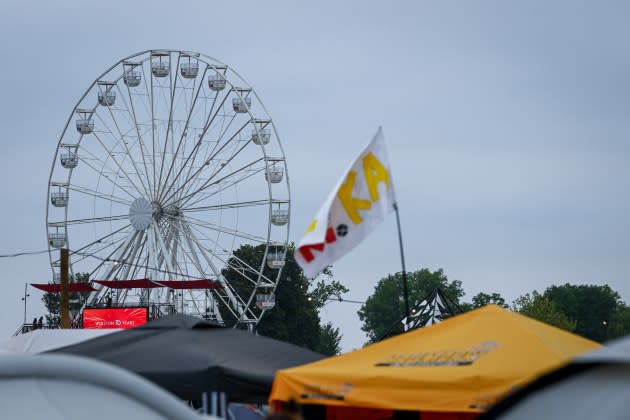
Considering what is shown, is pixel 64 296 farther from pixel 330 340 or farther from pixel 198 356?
pixel 330 340

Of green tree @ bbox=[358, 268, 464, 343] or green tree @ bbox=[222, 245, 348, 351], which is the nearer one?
green tree @ bbox=[222, 245, 348, 351]

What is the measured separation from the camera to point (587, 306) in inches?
5531

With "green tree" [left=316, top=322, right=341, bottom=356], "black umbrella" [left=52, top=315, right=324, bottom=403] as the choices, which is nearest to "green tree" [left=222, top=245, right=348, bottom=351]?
"green tree" [left=316, top=322, right=341, bottom=356]

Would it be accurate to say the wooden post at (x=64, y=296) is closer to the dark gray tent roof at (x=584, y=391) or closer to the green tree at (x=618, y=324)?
the dark gray tent roof at (x=584, y=391)

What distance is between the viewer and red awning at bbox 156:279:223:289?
47537 millimetres

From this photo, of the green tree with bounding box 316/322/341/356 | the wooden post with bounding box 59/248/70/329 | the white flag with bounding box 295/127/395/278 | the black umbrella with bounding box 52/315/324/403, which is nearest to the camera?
the white flag with bounding box 295/127/395/278

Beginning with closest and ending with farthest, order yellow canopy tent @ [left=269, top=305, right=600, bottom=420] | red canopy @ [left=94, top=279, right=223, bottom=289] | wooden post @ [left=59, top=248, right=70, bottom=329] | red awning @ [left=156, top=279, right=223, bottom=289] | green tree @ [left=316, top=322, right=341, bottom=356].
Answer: yellow canopy tent @ [left=269, top=305, right=600, bottom=420], wooden post @ [left=59, top=248, right=70, bottom=329], red canopy @ [left=94, top=279, right=223, bottom=289], red awning @ [left=156, top=279, right=223, bottom=289], green tree @ [left=316, top=322, right=341, bottom=356]

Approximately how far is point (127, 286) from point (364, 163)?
127ft

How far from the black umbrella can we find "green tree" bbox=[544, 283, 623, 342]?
127256 mm

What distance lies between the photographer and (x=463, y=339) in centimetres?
963

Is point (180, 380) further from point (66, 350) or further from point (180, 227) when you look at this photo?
point (180, 227)

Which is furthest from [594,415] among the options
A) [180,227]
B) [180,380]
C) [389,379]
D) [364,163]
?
[180,227]

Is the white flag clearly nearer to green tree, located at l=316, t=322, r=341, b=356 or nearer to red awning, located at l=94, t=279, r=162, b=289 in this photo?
red awning, located at l=94, t=279, r=162, b=289

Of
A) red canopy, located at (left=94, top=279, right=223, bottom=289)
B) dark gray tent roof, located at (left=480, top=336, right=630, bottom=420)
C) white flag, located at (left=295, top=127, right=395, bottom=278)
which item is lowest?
dark gray tent roof, located at (left=480, top=336, right=630, bottom=420)
